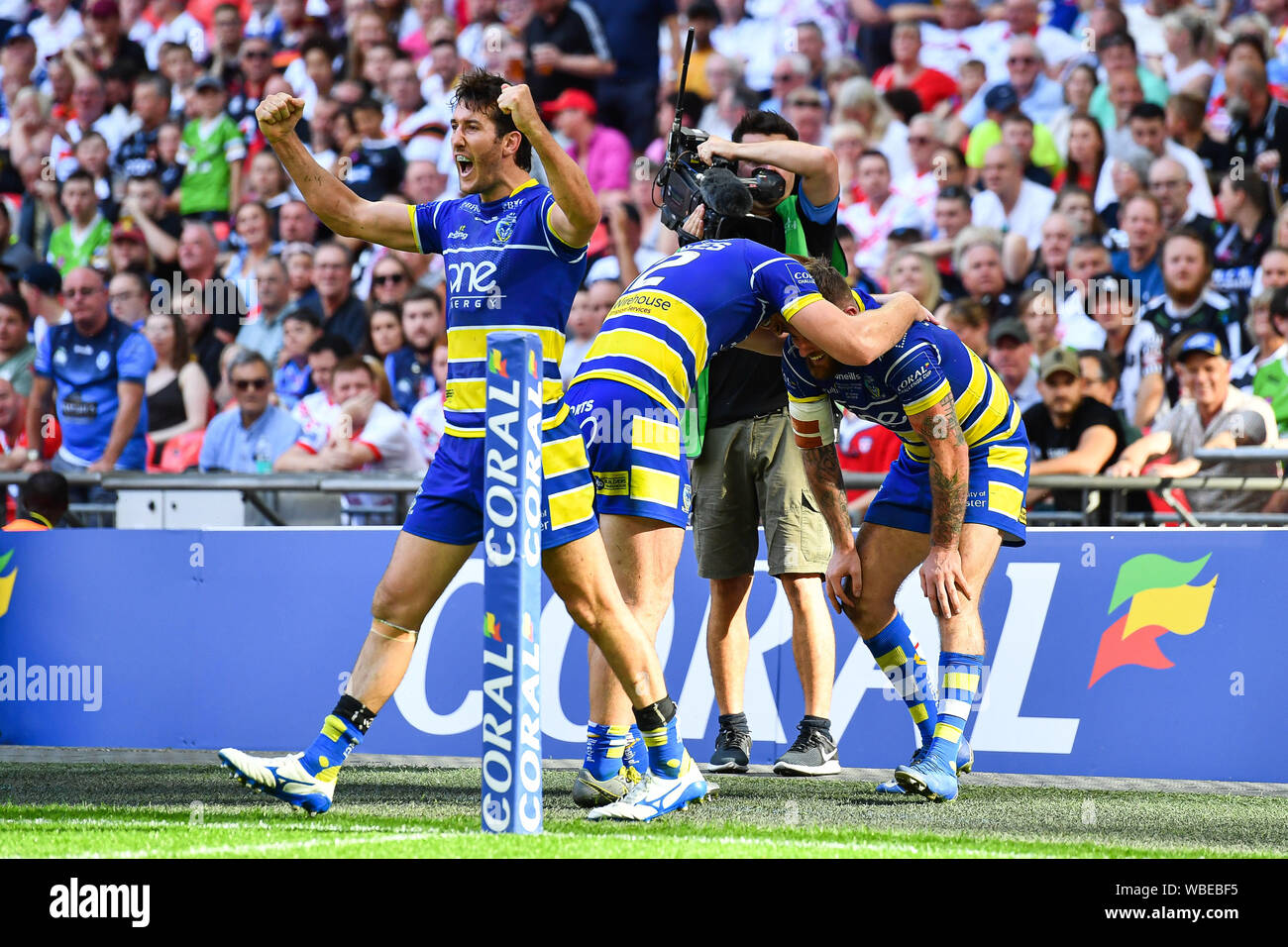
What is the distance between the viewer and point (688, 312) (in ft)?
16.5

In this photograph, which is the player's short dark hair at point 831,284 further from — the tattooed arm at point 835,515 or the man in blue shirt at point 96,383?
the man in blue shirt at point 96,383

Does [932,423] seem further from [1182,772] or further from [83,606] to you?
[83,606]

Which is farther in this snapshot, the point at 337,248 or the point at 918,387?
the point at 337,248

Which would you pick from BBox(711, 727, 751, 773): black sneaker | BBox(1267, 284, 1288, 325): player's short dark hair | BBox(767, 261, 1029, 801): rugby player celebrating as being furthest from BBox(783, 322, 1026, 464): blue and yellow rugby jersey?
BBox(1267, 284, 1288, 325): player's short dark hair

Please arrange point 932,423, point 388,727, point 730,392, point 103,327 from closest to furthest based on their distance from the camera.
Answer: point 932,423 < point 730,392 < point 388,727 < point 103,327

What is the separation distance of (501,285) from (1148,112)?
22.4 ft

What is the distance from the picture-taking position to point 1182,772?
19.8 ft

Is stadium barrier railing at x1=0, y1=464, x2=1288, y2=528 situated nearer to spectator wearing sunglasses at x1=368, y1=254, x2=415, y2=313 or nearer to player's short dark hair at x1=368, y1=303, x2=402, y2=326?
player's short dark hair at x1=368, y1=303, x2=402, y2=326

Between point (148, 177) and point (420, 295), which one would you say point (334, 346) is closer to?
point (420, 295)

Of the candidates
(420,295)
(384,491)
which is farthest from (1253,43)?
(384,491)

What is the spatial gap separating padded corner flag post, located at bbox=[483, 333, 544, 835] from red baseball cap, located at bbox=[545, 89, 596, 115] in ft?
28.6

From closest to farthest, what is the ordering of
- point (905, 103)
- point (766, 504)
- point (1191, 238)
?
point (766, 504)
point (1191, 238)
point (905, 103)
